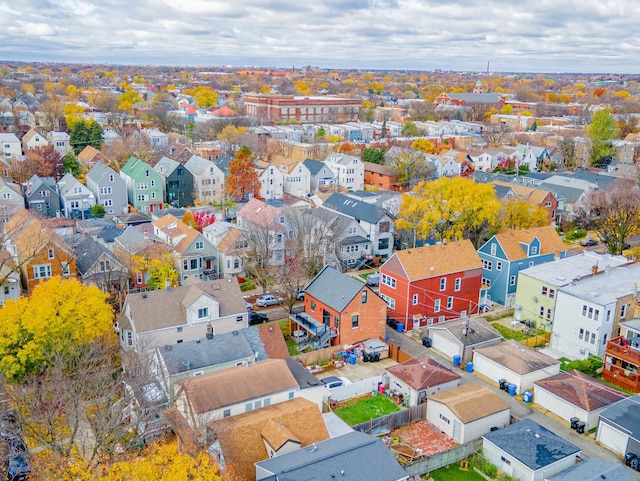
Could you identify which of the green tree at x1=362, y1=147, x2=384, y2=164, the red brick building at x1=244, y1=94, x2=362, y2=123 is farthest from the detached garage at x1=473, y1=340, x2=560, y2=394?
the red brick building at x1=244, y1=94, x2=362, y2=123

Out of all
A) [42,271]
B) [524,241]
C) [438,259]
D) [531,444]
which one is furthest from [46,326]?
[524,241]

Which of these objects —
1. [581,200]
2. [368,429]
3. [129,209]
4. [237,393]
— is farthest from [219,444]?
[581,200]

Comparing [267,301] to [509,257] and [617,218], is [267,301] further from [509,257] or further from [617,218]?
[617,218]

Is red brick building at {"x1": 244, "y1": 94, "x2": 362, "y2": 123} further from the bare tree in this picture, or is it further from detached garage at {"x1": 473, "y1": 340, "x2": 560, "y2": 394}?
detached garage at {"x1": 473, "y1": 340, "x2": 560, "y2": 394}

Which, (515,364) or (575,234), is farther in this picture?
(575,234)

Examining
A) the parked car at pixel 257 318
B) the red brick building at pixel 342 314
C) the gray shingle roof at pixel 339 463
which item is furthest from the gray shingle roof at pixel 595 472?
the parked car at pixel 257 318

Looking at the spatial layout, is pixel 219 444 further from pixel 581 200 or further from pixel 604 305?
pixel 581 200
